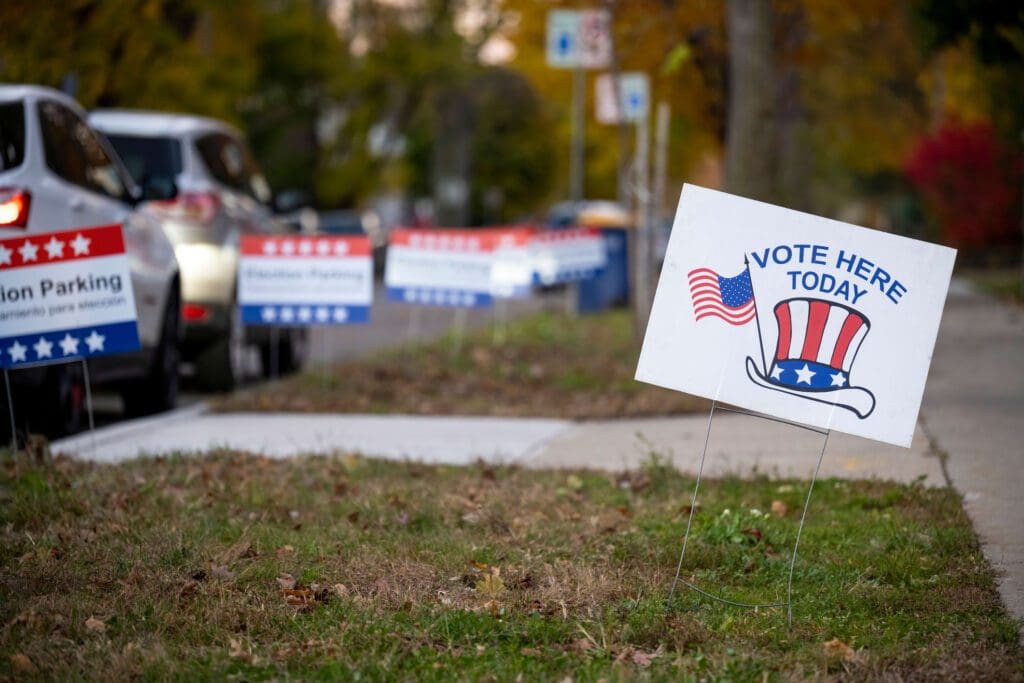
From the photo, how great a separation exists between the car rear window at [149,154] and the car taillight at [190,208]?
1.16ft

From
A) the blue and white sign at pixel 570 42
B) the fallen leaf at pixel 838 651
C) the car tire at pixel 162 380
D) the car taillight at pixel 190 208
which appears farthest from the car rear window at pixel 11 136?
the blue and white sign at pixel 570 42

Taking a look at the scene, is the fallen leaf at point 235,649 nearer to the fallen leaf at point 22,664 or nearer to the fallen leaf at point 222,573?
the fallen leaf at point 22,664

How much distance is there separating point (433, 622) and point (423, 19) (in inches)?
1249

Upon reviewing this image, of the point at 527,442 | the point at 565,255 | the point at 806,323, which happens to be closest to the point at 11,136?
the point at 527,442

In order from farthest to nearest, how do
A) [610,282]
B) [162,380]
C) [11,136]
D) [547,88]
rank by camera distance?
[547,88]
[610,282]
[162,380]
[11,136]

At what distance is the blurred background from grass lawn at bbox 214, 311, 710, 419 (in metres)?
2.02

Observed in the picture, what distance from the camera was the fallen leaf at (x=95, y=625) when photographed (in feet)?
16.9

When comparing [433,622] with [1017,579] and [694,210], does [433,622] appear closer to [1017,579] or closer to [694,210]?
[694,210]

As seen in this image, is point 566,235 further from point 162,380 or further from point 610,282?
point 162,380

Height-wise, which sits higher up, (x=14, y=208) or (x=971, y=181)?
(x=14, y=208)

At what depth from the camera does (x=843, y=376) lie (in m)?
5.49

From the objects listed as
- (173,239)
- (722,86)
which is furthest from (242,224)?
(722,86)

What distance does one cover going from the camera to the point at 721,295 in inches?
218

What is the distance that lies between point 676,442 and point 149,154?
5594 mm
